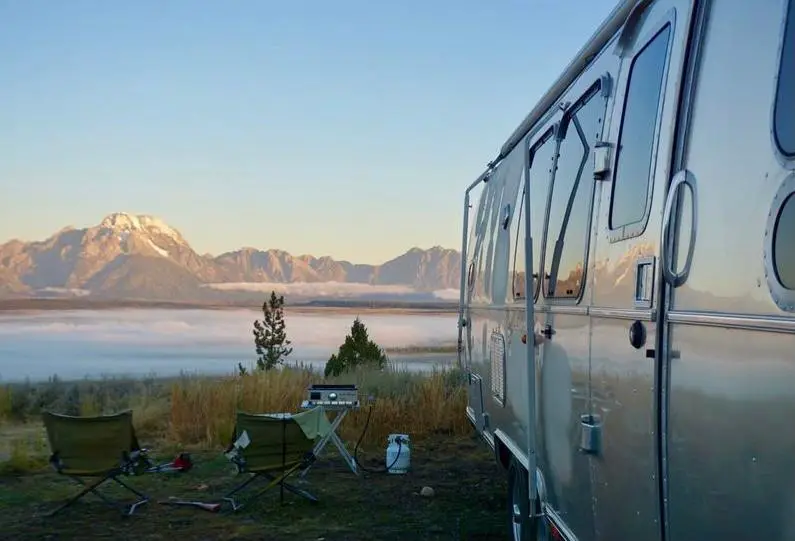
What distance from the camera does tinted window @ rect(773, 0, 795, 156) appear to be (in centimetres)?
190

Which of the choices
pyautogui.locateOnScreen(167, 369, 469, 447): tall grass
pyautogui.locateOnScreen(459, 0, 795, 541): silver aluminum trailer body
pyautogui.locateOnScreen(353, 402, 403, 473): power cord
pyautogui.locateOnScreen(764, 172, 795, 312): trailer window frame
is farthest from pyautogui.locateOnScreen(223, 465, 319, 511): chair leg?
pyautogui.locateOnScreen(764, 172, 795, 312): trailer window frame

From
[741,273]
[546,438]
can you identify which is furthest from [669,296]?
[546,438]

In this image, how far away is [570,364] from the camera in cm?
360

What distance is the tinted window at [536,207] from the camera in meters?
4.59

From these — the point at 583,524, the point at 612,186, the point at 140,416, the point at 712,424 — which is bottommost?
the point at 140,416

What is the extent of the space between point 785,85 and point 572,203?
1996 mm

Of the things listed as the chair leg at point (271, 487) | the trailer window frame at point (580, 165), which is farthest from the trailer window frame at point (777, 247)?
the chair leg at point (271, 487)

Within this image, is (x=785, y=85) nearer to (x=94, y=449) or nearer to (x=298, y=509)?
(x=298, y=509)

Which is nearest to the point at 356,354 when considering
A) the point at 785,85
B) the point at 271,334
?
the point at 271,334

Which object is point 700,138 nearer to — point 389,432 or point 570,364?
point 570,364

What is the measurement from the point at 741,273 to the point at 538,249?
2.56m

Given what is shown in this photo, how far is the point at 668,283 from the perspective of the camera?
248 cm

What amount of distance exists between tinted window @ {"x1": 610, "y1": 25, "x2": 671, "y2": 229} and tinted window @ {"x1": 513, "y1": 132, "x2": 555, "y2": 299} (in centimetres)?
128

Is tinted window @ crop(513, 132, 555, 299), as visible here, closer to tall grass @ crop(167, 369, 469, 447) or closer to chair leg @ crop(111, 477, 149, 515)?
chair leg @ crop(111, 477, 149, 515)
